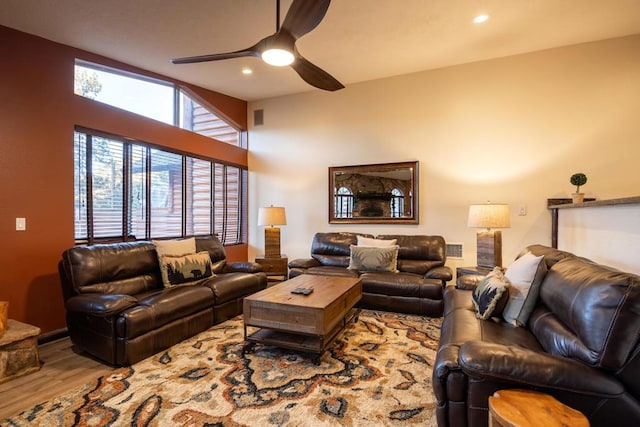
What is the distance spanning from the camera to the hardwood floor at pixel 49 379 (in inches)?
80.1

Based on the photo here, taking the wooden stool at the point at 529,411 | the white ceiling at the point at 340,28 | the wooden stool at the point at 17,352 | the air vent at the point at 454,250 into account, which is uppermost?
the white ceiling at the point at 340,28

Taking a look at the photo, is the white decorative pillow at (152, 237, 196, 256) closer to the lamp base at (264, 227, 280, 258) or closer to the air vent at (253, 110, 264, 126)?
the lamp base at (264, 227, 280, 258)

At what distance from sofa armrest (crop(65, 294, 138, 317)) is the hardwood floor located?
1.41 feet

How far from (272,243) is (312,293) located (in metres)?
2.15

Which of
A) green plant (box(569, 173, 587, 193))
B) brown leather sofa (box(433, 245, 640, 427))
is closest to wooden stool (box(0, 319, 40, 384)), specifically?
brown leather sofa (box(433, 245, 640, 427))

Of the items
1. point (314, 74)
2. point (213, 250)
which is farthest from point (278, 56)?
point (213, 250)

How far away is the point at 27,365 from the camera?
2.39 metres

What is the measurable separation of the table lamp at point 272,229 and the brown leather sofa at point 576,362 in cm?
338

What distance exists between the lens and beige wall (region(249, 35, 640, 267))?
3.75 meters

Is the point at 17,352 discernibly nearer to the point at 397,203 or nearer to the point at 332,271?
the point at 332,271

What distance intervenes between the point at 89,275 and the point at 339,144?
3.74 metres

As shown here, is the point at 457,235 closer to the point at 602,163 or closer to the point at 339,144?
the point at 602,163

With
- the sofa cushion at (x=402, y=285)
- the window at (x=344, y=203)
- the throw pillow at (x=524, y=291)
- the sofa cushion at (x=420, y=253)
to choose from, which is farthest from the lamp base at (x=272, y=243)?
the throw pillow at (x=524, y=291)

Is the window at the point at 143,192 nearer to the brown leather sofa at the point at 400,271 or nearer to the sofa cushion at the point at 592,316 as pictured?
the brown leather sofa at the point at 400,271
